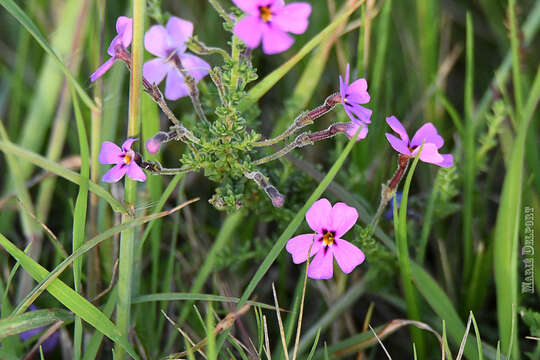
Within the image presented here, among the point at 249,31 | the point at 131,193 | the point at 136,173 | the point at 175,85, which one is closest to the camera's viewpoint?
the point at 249,31

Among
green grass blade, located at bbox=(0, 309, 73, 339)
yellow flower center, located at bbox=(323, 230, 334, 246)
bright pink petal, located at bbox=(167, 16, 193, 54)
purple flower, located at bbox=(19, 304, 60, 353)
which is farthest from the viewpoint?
purple flower, located at bbox=(19, 304, 60, 353)

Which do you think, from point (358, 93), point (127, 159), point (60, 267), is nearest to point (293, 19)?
point (358, 93)

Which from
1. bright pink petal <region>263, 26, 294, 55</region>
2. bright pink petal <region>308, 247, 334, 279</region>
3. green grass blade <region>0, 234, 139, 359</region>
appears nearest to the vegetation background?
green grass blade <region>0, 234, 139, 359</region>

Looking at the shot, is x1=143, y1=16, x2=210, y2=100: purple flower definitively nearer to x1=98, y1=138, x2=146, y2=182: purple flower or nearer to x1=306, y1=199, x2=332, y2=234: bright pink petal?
x1=98, y1=138, x2=146, y2=182: purple flower

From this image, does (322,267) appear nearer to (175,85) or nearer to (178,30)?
(175,85)

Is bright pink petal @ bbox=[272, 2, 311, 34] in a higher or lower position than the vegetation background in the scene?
higher

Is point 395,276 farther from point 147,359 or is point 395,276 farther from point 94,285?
point 94,285
